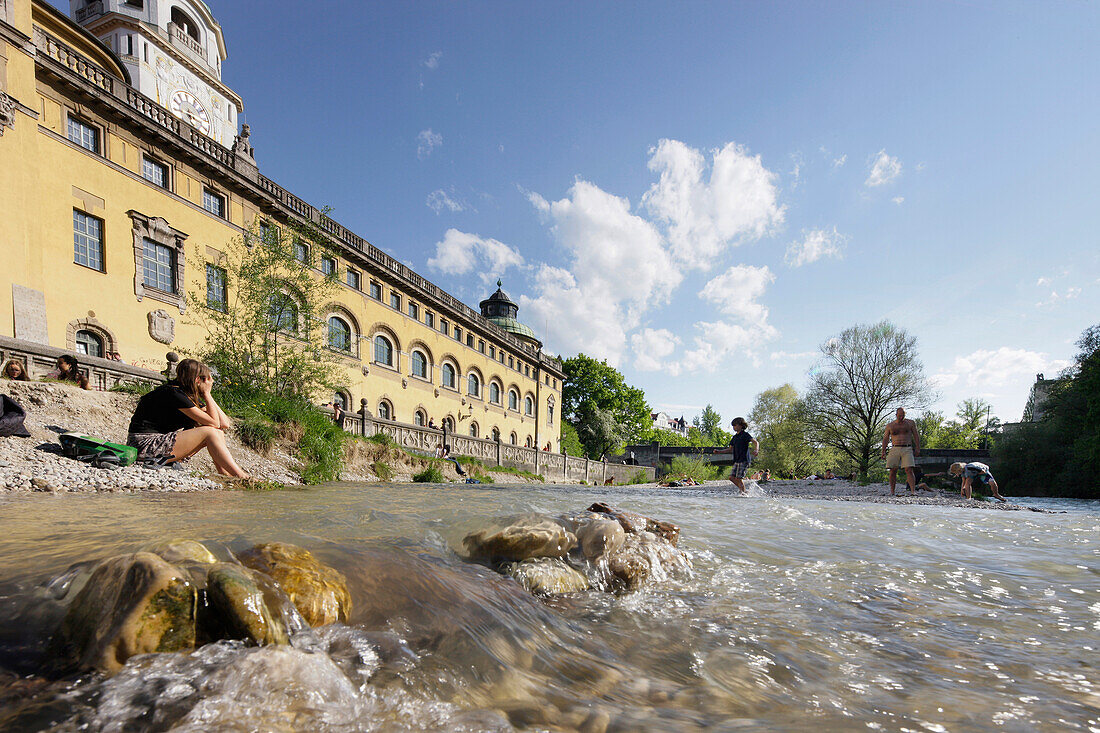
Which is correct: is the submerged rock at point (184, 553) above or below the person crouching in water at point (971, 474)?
above

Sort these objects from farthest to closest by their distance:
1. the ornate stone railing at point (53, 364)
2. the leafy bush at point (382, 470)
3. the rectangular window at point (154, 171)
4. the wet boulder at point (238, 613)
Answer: the rectangular window at point (154, 171) → the leafy bush at point (382, 470) → the ornate stone railing at point (53, 364) → the wet boulder at point (238, 613)

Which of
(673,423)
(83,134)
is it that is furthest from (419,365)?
(673,423)

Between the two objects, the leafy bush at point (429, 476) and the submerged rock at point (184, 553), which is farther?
the leafy bush at point (429, 476)

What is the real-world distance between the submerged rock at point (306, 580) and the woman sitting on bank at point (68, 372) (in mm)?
12518

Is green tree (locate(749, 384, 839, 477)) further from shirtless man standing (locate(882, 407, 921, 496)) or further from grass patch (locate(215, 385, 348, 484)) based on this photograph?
grass patch (locate(215, 385, 348, 484))

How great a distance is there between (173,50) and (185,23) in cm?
609

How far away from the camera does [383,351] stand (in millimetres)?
29359

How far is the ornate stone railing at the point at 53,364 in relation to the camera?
11.1 m

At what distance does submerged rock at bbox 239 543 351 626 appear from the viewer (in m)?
2.09

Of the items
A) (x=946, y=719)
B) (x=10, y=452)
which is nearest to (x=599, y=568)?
(x=946, y=719)

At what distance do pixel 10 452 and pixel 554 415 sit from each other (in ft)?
153

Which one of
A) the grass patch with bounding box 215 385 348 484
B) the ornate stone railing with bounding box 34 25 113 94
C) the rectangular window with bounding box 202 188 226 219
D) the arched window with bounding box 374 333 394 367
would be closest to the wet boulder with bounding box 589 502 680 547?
the grass patch with bounding box 215 385 348 484

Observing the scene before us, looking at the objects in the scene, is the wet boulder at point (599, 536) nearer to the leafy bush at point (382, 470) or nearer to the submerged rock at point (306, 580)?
the submerged rock at point (306, 580)

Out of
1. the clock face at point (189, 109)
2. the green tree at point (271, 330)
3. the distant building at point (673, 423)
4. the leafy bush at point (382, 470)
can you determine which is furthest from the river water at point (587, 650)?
the distant building at point (673, 423)
